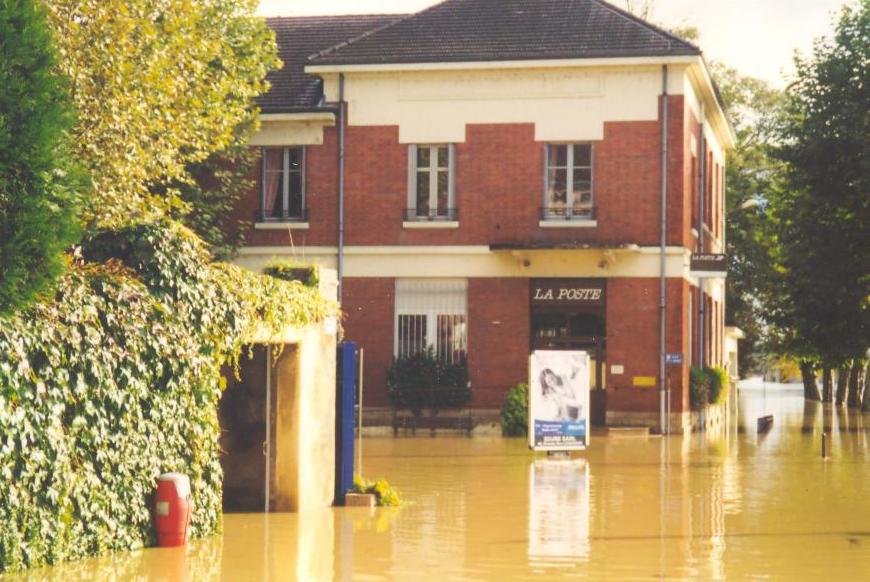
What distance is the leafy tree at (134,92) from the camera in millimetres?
26547

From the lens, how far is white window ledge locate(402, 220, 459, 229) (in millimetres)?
38625

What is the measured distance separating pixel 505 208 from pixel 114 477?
2468cm

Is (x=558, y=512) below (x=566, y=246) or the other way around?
below

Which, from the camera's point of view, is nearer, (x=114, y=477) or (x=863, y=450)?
(x=114, y=477)

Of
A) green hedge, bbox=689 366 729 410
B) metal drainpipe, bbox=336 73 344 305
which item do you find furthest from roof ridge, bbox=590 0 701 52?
green hedge, bbox=689 366 729 410

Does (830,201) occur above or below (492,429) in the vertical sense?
above

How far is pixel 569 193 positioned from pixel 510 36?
4226 millimetres

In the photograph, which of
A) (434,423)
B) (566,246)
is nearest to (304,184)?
(434,423)

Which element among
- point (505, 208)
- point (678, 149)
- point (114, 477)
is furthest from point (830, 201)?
point (114, 477)

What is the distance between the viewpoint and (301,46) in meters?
43.8

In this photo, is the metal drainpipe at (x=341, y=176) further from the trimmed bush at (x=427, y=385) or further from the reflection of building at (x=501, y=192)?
the trimmed bush at (x=427, y=385)

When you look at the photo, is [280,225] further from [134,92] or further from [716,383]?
[716,383]

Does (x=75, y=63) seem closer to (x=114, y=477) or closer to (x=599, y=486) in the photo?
(x=599, y=486)

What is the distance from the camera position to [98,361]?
14164mm
